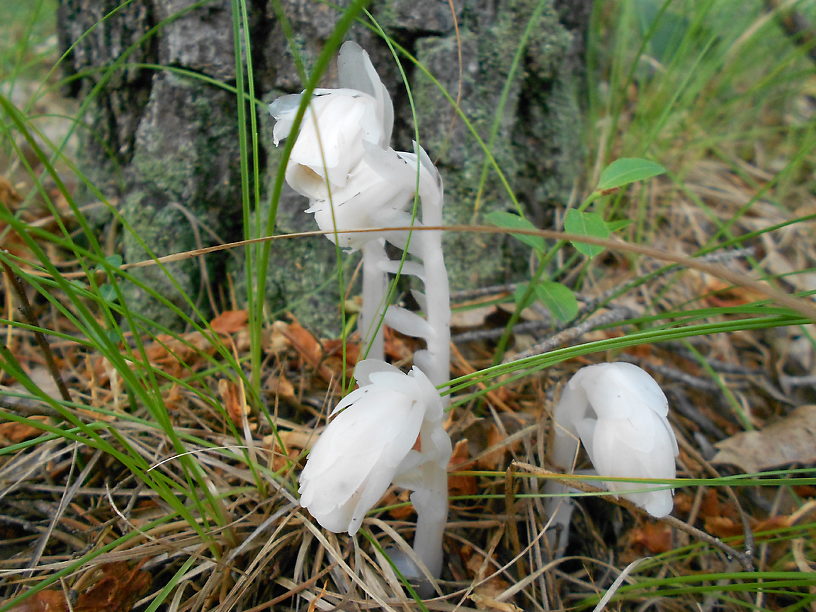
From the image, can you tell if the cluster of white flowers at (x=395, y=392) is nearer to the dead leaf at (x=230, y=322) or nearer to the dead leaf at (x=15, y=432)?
the dead leaf at (x=230, y=322)

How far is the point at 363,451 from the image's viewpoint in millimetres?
740

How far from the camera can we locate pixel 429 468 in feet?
2.91

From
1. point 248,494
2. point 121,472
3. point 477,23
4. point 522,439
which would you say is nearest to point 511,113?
point 477,23

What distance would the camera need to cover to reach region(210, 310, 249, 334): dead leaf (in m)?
1.38

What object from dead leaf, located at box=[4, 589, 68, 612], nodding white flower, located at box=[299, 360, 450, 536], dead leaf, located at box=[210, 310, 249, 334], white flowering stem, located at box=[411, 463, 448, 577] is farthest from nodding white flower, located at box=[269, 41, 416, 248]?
dead leaf, located at box=[4, 589, 68, 612]

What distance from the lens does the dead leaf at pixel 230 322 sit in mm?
1376

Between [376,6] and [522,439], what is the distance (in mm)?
979

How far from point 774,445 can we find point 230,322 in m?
1.25

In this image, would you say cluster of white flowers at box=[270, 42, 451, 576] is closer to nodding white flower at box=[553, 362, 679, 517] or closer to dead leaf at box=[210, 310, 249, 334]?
nodding white flower at box=[553, 362, 679, 517]

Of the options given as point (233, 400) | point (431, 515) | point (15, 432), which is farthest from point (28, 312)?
point (431, 515)

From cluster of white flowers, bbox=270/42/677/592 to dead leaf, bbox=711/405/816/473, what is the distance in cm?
46

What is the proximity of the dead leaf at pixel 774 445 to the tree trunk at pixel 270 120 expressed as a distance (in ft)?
2.09

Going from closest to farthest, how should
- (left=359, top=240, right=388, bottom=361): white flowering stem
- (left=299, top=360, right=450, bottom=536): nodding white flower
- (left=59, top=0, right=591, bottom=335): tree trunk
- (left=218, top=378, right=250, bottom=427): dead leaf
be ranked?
(left=299, top=360, right=450, bottom=536): nodding white flower
(left=359, top=240, right=388, bottom=361): white flowering stem
(left=218, top=378, right=250, bottom=427): dead leaf
(left=59, top=0, right=591, bottom=335): tree trunk

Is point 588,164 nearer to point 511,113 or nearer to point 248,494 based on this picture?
point 511,113
